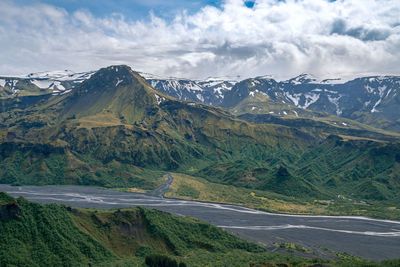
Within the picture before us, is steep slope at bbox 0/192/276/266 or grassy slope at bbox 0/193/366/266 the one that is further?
grassy slope at bbox 0/193/366/266

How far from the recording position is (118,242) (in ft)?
486

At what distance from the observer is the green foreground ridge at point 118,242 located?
124 meters

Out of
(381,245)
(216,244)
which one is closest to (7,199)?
(216,244)

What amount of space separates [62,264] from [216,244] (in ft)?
229

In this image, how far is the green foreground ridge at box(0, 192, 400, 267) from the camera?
124 metres

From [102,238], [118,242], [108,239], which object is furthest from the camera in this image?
[118,242]

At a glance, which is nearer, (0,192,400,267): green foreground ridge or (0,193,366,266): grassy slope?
(0,192,400,267): green foreground ridge

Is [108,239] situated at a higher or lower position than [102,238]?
lower

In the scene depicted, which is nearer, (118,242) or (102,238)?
(102,238)

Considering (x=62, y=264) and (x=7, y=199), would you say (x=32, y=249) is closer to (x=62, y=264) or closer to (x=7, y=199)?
(x=62, y=264)

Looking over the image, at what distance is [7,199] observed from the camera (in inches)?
5344

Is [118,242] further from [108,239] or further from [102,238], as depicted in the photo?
[102,238]

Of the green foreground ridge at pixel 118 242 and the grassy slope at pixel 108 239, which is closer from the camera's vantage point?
the green foreground ridge at pixel 118 242

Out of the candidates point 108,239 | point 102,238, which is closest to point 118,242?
point 108,239
